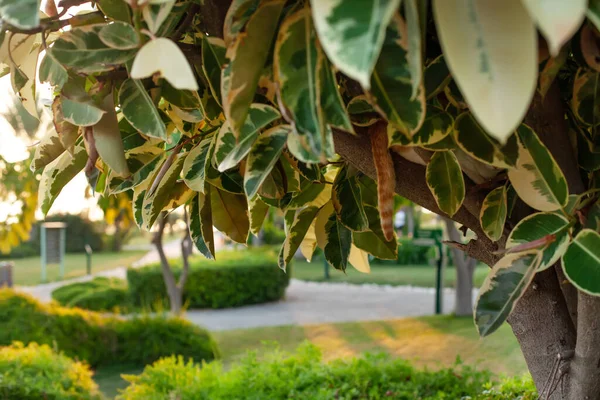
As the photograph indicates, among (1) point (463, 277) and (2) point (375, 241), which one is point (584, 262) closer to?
(2) point (375, 241)

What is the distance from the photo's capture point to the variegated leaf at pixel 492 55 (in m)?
0.26

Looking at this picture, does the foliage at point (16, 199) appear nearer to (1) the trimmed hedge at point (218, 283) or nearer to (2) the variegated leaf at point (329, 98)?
(1) the trimmed hedge at point (218, 283)

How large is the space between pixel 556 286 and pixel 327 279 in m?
9.62

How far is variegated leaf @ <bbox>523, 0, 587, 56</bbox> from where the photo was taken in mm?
233

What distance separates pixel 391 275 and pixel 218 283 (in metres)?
3.91

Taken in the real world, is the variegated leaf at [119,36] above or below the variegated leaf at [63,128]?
above

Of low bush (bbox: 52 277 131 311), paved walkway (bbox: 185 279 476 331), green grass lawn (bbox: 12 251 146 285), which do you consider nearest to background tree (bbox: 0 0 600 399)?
paved walkway (bbox: 185 279 476 331)

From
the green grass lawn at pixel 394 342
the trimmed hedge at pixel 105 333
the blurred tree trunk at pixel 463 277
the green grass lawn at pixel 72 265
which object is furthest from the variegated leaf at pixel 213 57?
the green grass lawn at pixel 72 265

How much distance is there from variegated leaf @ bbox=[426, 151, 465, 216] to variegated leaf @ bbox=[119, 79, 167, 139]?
24 centimetres

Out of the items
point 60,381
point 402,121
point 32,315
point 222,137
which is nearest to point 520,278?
point 402,121

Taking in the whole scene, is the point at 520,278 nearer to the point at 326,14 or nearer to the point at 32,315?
the point at 326,14

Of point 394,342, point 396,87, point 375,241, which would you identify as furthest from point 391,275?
point 396,87

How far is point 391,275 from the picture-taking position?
34.0 feet

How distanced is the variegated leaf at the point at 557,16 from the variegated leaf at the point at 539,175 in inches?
8.0
